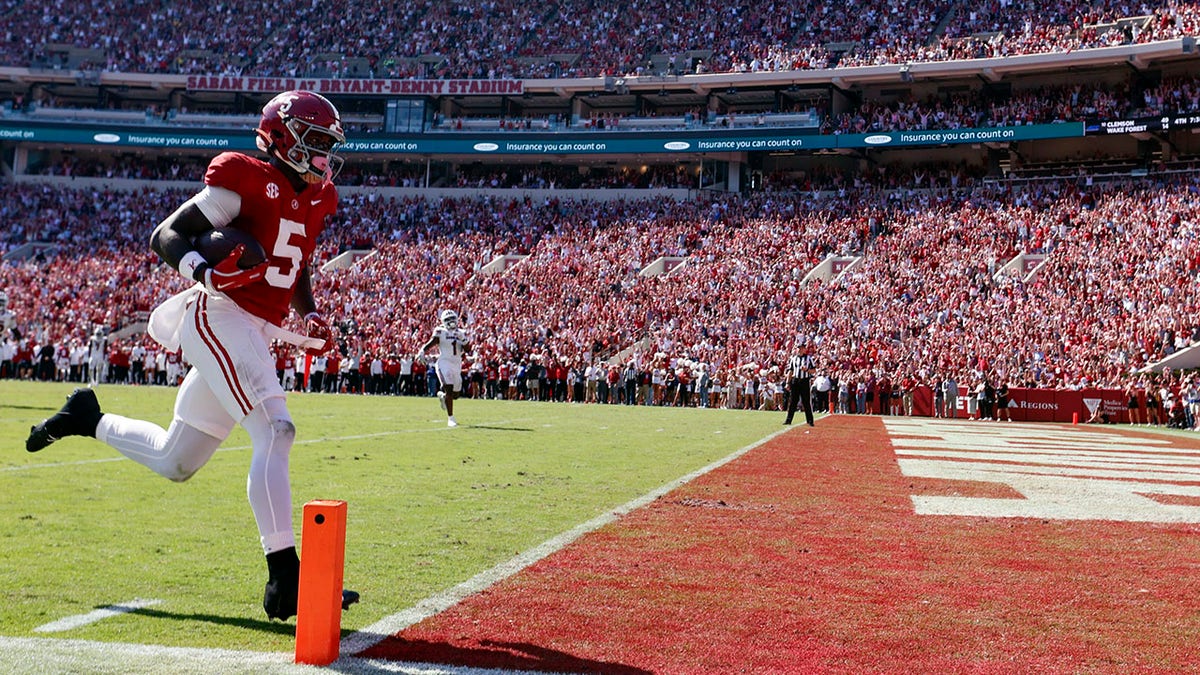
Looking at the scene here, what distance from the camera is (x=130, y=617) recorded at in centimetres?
411

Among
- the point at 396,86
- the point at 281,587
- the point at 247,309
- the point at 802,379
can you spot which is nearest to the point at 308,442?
the point at 247,309

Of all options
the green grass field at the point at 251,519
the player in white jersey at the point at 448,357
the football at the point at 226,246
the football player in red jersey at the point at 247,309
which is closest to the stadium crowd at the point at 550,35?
the player in white jersey at the point at 448,357

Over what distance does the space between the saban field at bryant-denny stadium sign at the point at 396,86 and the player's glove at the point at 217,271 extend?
47054 mm

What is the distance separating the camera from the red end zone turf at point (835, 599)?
388 cm

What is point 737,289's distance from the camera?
37.2m

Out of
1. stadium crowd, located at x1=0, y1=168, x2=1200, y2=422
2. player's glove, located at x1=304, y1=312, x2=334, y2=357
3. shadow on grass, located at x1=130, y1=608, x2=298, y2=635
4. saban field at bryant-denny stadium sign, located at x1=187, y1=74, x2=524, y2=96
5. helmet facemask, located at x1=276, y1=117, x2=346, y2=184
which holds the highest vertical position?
saban field at bryant-denny stadium sign, located at x1=187, y1=74, x2=524, y2=96

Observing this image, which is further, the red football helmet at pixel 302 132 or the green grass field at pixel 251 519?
the red football helmet at pixel 302 132

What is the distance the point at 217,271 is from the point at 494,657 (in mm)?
1843

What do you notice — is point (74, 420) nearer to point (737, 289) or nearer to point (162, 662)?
point (162, 662)

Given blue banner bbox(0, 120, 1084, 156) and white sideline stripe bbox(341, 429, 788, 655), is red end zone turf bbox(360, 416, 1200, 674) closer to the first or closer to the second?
white sideline stripe bbox(341, 429, 788, 655)

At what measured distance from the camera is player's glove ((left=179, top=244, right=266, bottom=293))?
4.28 m

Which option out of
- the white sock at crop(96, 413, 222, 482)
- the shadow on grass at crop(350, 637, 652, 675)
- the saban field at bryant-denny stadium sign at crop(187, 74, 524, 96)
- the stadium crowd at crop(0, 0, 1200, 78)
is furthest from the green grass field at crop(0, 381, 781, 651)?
the saban field at bryant-denny stadium sign at crop(187, 74, 524, 96)

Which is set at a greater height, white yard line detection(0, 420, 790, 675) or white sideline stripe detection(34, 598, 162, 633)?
white sideline stripe detection(34, 598, 162, 633)

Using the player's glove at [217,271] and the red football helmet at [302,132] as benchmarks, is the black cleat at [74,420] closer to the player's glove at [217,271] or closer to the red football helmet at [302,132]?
the player's glove at [217,271]
